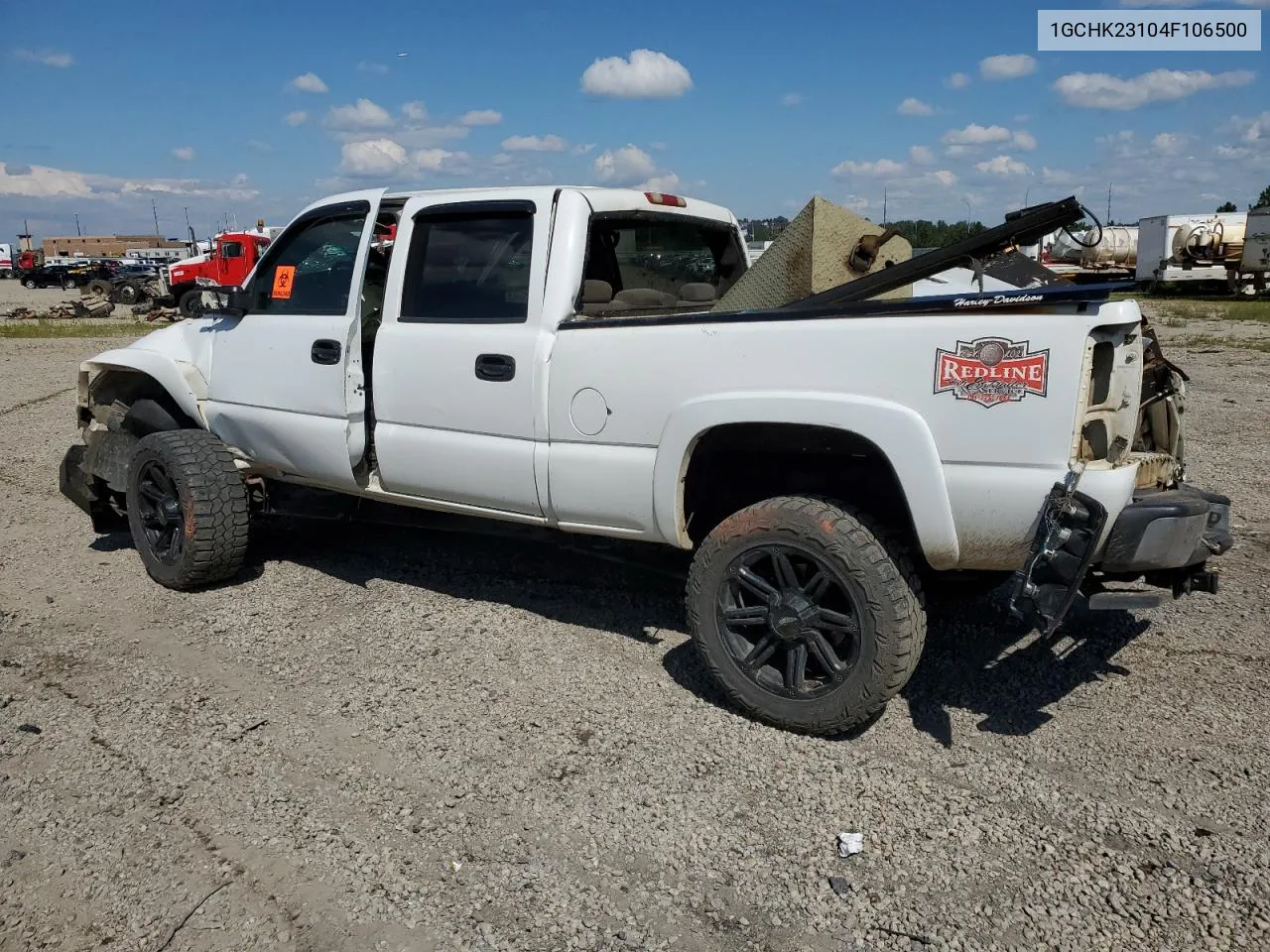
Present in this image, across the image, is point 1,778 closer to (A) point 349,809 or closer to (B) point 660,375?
(A) point 349,809

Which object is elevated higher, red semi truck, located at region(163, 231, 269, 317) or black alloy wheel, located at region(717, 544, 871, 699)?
red semi truck, located at region(163, 231, 269, 317)

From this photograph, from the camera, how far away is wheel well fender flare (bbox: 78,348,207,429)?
215 inches

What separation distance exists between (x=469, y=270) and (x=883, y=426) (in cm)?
203

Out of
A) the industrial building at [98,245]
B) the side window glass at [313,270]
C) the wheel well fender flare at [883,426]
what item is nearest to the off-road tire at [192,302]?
the side window glass at [313,270]

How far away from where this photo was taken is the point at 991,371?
3168mm

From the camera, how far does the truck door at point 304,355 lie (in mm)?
4766

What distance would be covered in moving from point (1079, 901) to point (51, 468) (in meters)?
8.46

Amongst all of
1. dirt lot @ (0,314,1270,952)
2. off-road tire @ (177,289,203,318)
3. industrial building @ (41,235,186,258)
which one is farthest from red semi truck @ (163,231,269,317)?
industrial building @ (41,235,186,258)

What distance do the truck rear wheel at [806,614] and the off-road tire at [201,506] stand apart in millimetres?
2622

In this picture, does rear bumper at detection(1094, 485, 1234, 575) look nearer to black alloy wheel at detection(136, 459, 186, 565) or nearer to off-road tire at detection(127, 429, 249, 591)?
off-road tire at detection(127, 429, 249, 591)

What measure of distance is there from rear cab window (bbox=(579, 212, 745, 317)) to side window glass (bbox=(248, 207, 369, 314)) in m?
1.18

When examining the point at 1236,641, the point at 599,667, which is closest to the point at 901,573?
the point at 599,667

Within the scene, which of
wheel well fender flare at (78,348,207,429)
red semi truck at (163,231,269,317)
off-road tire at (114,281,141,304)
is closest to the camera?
wheel well fender flare at (78,348,207,429)

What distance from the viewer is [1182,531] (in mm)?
3299
